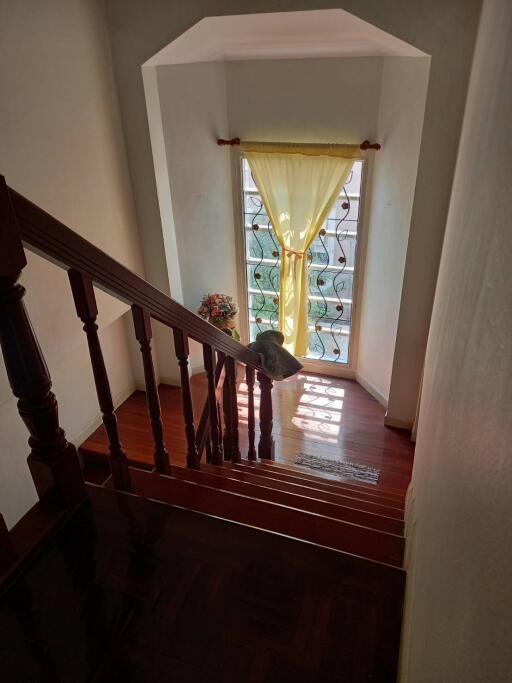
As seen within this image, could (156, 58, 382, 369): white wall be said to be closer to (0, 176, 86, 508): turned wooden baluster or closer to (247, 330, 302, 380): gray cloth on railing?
(247, 330, 302, 380): gray cloth on railing

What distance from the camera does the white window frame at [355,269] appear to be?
454 centimetres

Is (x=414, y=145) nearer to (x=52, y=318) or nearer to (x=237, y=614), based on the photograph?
(x=52, y=318)

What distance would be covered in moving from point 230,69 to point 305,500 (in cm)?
389

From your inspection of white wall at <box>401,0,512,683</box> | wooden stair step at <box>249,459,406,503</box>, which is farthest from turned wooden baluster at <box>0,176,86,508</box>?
wooden stair step at <box>249,459,406,503</box>

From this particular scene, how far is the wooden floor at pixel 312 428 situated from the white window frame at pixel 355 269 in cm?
18

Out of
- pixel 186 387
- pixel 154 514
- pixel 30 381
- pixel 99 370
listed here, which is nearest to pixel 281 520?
pixel 154 514

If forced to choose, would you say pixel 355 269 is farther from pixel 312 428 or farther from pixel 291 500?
pixel 291 500

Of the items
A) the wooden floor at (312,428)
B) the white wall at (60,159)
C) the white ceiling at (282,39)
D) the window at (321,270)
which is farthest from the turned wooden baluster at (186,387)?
the window at (321,270)

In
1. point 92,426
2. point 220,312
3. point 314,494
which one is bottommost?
point 92,426

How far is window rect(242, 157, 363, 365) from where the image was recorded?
4.71 metres

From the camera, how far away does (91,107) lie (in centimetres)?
359

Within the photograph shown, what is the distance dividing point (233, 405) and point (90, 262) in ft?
4.83

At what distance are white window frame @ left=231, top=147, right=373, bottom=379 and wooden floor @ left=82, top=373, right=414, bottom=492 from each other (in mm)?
181

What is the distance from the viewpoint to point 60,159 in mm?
3350
